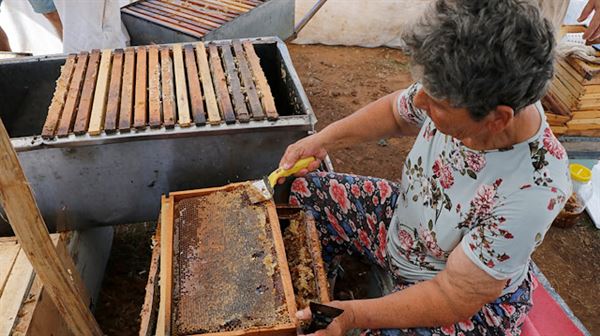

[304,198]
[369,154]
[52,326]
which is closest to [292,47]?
[369,154]

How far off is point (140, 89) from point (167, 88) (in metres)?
0.14

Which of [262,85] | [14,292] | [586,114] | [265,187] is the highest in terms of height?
[262,85]

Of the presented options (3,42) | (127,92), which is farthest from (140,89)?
(3,42)

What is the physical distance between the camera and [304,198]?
2.40 meters

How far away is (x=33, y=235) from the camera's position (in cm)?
170

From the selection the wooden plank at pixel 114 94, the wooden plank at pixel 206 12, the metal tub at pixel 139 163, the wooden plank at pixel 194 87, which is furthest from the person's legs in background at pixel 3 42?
the wooden plank at pixel 194 87

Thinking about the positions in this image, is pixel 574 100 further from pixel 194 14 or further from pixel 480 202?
pixel 194 14

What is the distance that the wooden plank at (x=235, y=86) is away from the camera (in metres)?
2.36

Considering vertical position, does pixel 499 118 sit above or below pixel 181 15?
above

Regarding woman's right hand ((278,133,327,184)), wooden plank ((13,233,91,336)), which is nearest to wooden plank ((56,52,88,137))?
wooden plank ((13,233,91,336))

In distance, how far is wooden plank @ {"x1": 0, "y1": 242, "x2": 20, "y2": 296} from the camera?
2221 millimetres

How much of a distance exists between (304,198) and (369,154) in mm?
2299

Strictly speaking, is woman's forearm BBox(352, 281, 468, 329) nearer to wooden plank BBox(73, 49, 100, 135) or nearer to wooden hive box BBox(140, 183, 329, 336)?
wooden hive box BBox(140, 183, 329, 336)

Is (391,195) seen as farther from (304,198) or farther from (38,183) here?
(38,183)
